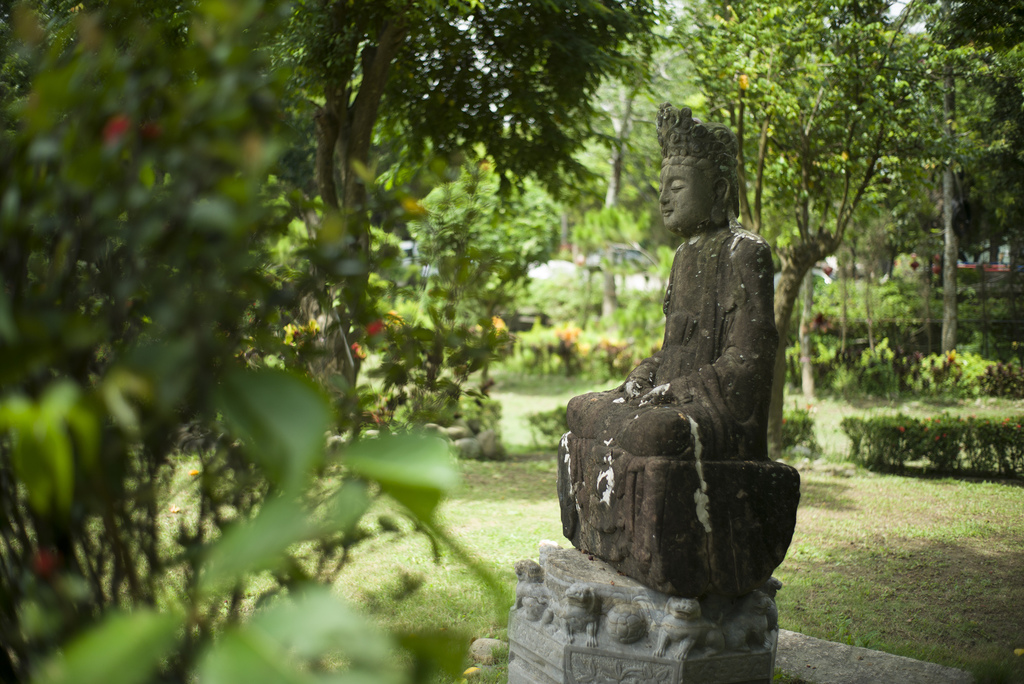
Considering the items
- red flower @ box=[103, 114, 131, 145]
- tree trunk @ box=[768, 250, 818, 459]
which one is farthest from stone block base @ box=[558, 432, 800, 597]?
tree trunk @ box=[768, 250, 818, 459]

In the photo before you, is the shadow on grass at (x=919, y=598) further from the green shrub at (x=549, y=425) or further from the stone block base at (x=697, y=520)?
the green shrub at (x=549, y=425)

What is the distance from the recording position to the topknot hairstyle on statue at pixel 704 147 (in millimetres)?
3984

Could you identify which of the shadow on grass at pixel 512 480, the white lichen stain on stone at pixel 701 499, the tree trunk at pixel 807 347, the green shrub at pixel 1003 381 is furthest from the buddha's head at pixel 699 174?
the tree trunk at pixel 807 347

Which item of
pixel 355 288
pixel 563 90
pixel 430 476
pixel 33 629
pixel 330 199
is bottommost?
pixel 33 629

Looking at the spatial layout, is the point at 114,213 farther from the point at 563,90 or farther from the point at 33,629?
the point at 563,90

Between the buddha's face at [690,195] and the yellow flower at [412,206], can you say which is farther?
the buddha's face at [690,195]

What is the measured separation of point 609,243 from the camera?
53.8 feet

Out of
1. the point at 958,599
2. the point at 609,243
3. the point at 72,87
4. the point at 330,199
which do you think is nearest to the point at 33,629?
the point at 72,87

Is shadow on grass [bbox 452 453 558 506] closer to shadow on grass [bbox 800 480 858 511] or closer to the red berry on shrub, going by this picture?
shadow on grass [bbox 800 480 858 511]

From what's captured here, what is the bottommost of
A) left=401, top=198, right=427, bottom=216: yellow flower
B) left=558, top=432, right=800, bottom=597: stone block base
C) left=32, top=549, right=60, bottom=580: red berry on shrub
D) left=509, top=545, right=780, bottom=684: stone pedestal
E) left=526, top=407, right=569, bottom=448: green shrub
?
left=526, top=407, right=569, bottom=448: green shrub

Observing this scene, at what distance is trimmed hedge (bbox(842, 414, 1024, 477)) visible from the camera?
8633 millimetres

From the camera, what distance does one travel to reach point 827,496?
26.9 ft

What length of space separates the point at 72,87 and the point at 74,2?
10.8 feet

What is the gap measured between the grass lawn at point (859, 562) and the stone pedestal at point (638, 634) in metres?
0.31
